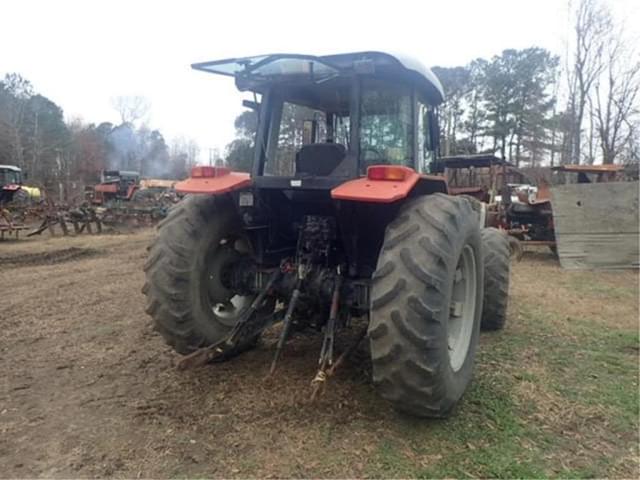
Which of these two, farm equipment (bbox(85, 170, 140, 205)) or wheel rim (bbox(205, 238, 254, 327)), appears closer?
wheel rim (bbox(205, 238, 254, 327))

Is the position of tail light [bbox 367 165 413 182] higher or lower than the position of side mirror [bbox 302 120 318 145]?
lower

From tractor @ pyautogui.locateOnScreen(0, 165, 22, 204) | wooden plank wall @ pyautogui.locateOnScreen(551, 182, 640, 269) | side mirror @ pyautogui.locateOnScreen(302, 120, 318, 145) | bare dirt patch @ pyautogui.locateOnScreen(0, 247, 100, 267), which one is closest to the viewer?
side mirror @ pyautogui.locateOnScreen(302, 120, 318, 145)

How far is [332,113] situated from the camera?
378cm

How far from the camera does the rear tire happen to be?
185 inches

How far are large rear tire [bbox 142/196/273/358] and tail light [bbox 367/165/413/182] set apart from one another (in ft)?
Result: 4.22

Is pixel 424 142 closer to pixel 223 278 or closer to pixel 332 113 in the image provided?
pixel 332 113

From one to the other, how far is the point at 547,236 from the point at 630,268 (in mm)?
1875

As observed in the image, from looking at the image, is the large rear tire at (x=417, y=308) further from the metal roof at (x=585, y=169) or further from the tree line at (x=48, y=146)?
the tree line at (x=48, y=146)

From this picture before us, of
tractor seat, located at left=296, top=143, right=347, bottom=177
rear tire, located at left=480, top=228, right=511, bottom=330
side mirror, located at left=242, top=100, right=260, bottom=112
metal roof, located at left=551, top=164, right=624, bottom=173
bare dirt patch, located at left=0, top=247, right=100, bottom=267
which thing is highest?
side mirror, located at left=242, top=100, right=260, bottom=112

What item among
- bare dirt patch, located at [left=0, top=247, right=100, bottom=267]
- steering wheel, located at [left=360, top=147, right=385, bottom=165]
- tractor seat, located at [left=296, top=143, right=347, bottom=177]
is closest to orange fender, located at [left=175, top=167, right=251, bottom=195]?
tractor seat, located at [left=296, top=143, right=347, bottom=177]

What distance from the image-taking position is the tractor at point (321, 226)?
110 inches

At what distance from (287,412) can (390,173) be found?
1.51 m

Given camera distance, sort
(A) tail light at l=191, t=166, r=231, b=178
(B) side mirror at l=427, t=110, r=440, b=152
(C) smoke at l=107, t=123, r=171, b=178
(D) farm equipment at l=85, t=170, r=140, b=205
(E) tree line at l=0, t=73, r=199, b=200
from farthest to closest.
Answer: (C) smoke at l=107, t=123, r=171, b=178, (E) tree line at l=0, t=73, r=199, b=200, (D) farm equipment at l=85, t=170, r=140, b=205, (B) side mirror at l=427, t=110, r=440, b=152, (A) tail light at l=191, t=166, r=231, b=178

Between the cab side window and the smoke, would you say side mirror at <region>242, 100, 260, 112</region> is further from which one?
the smoke
